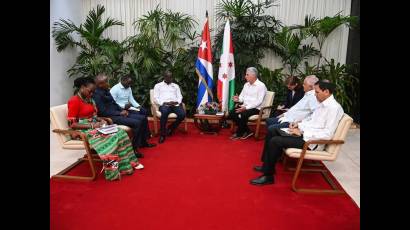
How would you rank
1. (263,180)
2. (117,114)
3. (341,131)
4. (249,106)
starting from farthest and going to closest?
(249,106) → (117,114) → (263,180) → (341,131)

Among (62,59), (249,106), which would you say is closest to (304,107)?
(249,106)

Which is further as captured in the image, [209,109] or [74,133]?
[209,109]

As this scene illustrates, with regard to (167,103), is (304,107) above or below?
above

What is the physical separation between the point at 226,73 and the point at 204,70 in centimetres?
45

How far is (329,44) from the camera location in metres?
6.75

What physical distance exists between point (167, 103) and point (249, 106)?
57.3 inches

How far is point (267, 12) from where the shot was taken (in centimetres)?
670

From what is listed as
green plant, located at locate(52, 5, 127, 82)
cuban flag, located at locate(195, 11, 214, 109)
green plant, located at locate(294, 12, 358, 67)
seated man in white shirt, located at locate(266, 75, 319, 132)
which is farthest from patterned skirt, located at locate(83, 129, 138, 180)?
green plant, located at locate(294, 12, 358, 67)

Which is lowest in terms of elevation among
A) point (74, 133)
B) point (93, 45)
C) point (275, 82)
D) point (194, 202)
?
point (194, 202)

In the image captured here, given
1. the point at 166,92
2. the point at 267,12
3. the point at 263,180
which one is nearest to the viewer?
the point at 263,180

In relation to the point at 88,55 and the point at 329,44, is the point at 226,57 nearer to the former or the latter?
the point at 329,44

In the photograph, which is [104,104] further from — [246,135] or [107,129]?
[246,135]

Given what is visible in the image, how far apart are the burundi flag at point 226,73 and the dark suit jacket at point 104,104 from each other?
7.37 ft

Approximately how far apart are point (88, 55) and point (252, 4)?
146 inches
